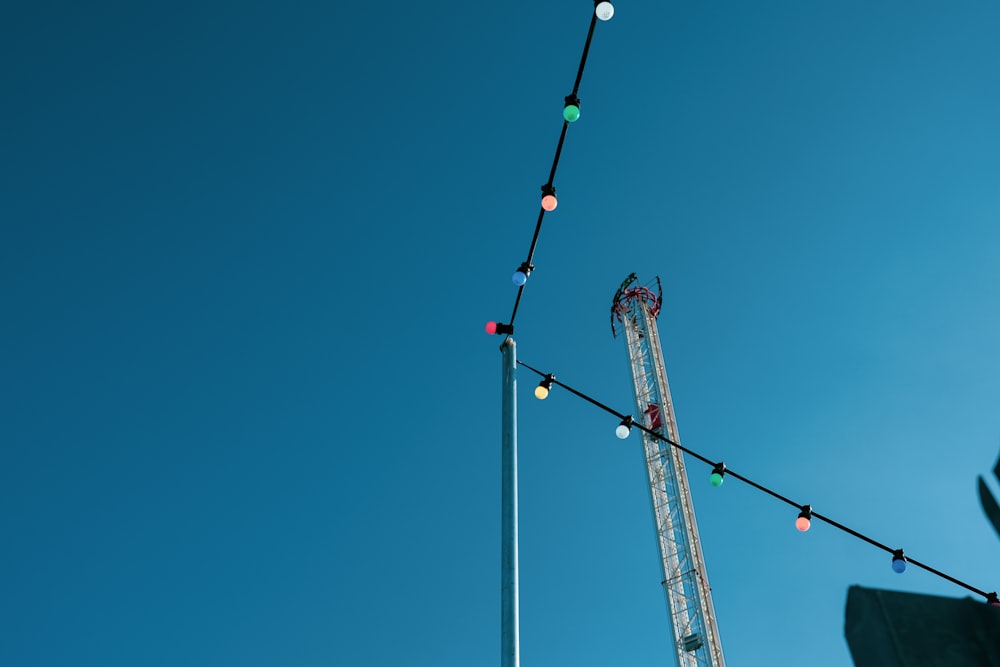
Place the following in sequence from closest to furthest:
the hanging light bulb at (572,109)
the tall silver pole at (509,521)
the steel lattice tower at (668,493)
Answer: the tall silver pole at (509,521)
the hanging light bulb at (572,109)
the steel lattice tower at (668,493)

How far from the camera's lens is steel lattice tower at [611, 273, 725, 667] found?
104 feet

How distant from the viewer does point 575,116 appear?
7.19 m

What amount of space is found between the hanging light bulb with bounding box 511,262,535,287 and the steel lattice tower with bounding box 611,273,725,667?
27.0 metres

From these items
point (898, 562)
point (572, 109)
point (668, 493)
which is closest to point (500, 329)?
point (572, 109)

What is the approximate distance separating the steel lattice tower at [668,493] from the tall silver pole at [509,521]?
26.6 meters

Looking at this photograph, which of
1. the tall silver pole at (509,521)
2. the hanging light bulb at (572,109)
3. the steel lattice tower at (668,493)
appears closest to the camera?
the tall silver pole at (509,521)

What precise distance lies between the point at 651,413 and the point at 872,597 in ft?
123

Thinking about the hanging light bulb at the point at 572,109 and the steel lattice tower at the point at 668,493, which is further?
the steel lattice tower at the point at 668,493

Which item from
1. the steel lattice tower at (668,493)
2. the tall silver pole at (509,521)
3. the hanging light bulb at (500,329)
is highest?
the steel lattice tower at (668,493)

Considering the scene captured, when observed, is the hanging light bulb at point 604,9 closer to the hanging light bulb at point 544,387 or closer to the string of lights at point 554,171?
the string of lights at point 554,171

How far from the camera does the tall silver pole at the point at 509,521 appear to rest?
6305 millimetres

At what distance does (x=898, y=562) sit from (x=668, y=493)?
28.8m

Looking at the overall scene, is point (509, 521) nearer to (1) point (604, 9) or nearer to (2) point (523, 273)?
(2) point (523, 273)

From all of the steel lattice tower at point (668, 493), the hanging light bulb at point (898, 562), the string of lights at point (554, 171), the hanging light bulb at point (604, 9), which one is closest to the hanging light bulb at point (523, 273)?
the string of lights at point (554, 171)
